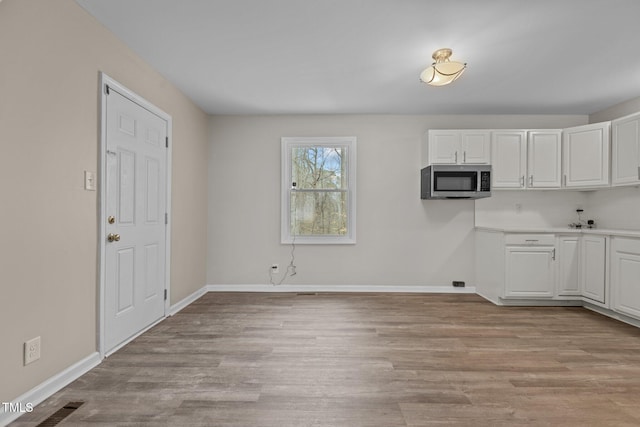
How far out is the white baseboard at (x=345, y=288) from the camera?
455 cm

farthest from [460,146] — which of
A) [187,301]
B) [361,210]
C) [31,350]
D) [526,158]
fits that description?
[31,350]

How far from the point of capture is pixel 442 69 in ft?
9.04

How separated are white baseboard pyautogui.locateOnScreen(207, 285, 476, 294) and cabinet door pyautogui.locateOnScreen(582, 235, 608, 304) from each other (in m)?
1.27

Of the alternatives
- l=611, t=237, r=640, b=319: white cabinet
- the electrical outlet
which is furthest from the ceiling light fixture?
the electrical outlet

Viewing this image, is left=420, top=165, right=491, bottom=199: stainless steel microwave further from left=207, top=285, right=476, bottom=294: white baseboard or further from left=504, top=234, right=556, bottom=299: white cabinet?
left=207, top=285, right=476, bottom=294: white baseboard

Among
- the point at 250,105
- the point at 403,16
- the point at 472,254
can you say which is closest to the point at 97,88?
the point at 250,105

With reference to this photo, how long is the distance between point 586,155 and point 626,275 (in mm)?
1549

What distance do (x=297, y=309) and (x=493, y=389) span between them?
2.20 m

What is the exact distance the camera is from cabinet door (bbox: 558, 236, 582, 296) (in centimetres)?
388

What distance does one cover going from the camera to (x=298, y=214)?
4.68 metres

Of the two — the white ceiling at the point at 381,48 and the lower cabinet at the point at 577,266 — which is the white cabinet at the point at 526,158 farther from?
the lower cabinet at the point at 577,266

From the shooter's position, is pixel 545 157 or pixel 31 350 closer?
pixel 31 350

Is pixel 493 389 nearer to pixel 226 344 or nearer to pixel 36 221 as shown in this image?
pixel 226 344

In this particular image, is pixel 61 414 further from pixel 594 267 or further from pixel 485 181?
pixel 594 267
